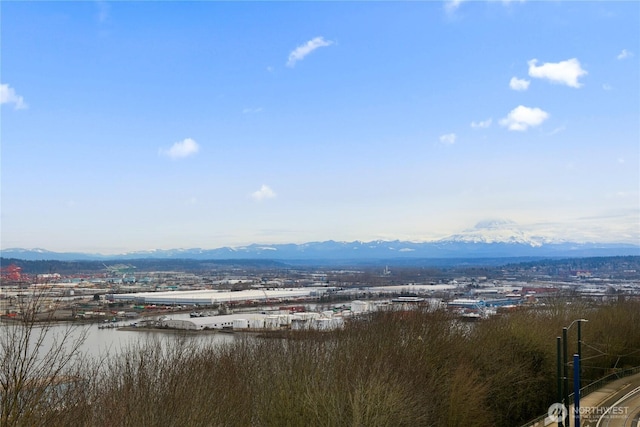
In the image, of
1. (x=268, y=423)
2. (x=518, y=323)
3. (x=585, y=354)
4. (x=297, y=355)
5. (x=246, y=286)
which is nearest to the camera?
(x=268, y=423)

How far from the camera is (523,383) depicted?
22688mm

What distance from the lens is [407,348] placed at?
2020cm

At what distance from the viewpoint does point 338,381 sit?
15.0m

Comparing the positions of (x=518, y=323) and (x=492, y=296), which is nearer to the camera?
(x=518, y=323)

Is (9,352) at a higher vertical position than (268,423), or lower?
higher

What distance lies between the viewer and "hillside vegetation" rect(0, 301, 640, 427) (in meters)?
10.1

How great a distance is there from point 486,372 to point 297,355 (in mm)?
8097

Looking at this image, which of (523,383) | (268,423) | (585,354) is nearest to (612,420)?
(523,383)

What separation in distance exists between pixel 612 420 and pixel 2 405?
19.3 meters

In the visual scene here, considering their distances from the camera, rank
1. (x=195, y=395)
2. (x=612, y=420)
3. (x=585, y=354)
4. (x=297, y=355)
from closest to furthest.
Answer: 1. (x=195, y=395)
2. (x=297, y=355)
3. (x=612, y=420)
4. (x=585, y=354)

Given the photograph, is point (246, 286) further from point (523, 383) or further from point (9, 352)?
point (9, 352)

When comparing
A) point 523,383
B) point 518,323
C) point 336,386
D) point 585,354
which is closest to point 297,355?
point 336,386

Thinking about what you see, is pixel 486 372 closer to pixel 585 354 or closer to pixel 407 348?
pixel 407 348

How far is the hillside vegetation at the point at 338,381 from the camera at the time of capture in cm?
1008
